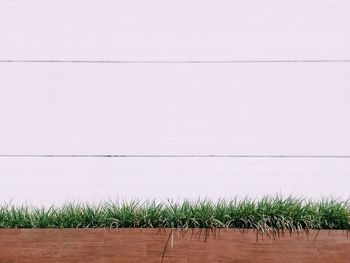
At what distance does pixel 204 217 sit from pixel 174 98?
728mm

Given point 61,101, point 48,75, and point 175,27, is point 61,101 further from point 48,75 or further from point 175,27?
point 175,27

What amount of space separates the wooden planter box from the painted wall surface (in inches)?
18.2

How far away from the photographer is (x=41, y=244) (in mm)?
2107

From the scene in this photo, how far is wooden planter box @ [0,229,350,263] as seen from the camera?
207 cm

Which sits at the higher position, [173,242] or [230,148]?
[230,148]

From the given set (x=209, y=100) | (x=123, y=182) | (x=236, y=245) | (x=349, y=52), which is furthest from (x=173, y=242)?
(x=349, y=52)

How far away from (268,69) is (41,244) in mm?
1346

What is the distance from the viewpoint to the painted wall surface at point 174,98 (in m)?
2.57

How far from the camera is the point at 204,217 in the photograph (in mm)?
2109

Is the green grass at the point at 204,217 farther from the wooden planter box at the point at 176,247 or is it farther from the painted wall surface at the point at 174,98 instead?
the painted wall surface at the point at 174,98

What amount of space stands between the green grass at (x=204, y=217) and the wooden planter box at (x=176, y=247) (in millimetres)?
41

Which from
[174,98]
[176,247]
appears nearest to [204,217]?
[176,247]

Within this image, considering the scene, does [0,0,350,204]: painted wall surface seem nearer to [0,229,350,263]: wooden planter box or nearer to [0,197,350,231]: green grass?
[0,197,350,231]: green grass

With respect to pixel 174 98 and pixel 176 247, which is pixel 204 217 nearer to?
pixel 176 247
